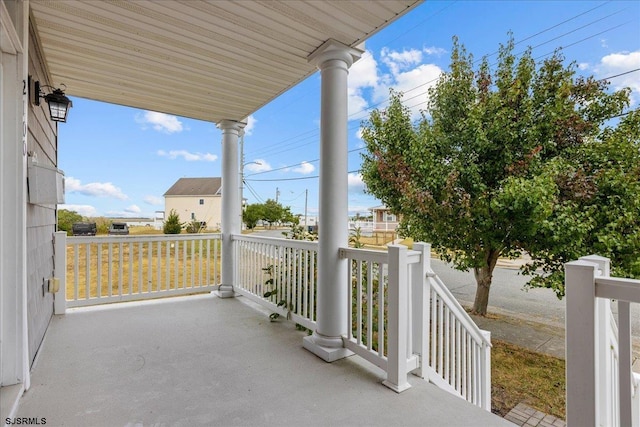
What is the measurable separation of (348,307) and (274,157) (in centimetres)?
1415

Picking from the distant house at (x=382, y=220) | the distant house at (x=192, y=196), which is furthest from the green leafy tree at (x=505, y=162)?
the distant house at (x=192, y=196)

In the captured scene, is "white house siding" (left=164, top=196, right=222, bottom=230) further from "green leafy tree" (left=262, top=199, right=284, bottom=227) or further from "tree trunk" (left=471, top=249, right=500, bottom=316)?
"tree trunk" (left=471, top=249, right=500, bottom=316)

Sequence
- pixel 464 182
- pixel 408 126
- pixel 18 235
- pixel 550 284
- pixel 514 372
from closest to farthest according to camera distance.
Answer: pixel 18 235 → pixel 514 372 → pixel 550 284 → pixel 464 182 → pixel 408 126

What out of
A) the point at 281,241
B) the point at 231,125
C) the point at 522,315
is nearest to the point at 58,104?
the point at 231,125

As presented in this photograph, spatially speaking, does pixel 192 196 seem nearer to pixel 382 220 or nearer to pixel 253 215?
pixel 253 215

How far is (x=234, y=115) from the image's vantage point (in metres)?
4.05

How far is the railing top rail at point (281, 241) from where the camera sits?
114 inches

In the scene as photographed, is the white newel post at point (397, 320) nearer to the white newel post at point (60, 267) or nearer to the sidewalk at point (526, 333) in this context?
the sidewalk at point (526, 333)

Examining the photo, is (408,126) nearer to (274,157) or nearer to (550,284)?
(550,284)

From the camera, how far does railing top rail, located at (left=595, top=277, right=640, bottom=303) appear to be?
1.09 m

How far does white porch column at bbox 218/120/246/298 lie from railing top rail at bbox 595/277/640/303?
383 centimetres

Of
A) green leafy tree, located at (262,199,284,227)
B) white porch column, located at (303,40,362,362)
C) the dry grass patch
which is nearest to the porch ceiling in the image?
white porch column, located at (303,40,362,362)

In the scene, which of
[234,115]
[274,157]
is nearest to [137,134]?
[274,157]

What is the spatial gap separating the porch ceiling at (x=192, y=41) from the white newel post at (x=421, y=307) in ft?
5.58
